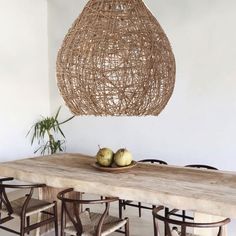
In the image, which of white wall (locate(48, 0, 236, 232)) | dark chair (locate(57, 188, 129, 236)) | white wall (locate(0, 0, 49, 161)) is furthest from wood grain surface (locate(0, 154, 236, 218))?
white wall (locate(0, 0, 49, 161))

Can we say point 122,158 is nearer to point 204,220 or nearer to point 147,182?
point 147,182

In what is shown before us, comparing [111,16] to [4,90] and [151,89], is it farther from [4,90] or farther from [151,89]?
[4,90]

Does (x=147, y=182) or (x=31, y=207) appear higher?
(x=147, y=182)

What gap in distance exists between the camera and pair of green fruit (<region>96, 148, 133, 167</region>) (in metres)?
2.83

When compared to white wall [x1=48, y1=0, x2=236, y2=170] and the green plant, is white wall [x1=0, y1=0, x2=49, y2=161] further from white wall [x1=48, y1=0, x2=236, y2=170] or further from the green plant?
white wall [x1=48, y1=0, x2=236, y2=170]

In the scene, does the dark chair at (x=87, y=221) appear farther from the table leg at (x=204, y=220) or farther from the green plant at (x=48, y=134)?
the green plant at (x=48, y=134)

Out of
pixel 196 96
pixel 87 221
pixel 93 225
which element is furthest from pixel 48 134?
pixel 93 225

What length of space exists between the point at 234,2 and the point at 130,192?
8.95 feet

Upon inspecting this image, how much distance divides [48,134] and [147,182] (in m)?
3.30

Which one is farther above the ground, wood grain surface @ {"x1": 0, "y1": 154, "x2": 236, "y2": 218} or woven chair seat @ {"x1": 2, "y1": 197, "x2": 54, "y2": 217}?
wood grain surface @ {"x1": 0, "y1": 154, "x2": 236, "y2": 218}

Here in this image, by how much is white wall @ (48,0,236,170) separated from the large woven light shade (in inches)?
72.3

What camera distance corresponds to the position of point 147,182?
248 cm

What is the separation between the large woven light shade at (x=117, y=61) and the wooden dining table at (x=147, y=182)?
0.55 m

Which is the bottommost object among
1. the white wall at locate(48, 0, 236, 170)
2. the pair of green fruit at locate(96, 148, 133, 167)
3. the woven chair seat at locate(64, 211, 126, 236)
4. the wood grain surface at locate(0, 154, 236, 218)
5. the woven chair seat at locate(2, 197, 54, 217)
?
the woven chair seat at locate(64, 211, 126, 236)
